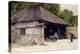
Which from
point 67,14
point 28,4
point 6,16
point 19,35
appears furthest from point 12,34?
point 67,14

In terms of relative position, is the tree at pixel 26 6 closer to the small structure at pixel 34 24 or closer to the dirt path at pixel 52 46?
the small structure at pixel 34 24

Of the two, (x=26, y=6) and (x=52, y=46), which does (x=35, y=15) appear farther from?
(x=52, y=46)

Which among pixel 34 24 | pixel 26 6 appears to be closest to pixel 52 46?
pixel 34 24

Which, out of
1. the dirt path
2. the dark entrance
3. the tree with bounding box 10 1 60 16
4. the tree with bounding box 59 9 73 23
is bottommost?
the dirt path

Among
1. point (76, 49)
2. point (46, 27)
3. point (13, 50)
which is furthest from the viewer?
point (76, 49)

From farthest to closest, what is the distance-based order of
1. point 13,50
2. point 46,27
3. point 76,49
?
point 76,49
point 46,27
point 13,50

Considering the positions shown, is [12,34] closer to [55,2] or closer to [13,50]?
[13,50]

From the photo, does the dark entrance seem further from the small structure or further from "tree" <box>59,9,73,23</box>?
"tree" <box>59,9,73,23</box>

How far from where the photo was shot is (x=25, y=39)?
1.57m

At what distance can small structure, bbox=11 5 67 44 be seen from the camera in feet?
5.08

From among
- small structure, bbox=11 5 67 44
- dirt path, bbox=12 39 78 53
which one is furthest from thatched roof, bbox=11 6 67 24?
dirt path, bbox=12 39 78 53

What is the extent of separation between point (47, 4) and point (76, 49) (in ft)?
1.84

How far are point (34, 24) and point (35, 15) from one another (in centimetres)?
9

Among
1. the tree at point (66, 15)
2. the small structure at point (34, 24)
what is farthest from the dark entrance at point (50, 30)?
the tree at point (66, 15)
